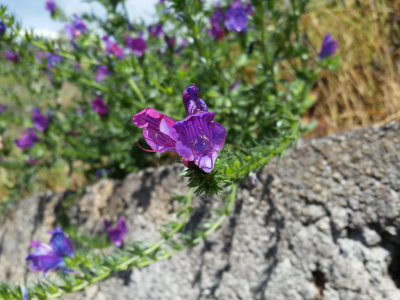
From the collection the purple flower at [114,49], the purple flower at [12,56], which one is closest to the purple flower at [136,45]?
the purple flower at [114,49]

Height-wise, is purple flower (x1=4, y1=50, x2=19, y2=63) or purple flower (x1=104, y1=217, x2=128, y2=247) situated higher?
purple flower (x1=4, y1=50, x2=19, y2=63)

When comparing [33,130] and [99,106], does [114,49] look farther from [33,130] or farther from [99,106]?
[33,130]

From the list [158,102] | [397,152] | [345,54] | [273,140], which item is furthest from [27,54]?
[345,54]

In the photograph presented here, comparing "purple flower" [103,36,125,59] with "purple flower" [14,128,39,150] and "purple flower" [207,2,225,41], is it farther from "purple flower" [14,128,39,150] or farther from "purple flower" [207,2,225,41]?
"purple flower" [14,128,39,150]

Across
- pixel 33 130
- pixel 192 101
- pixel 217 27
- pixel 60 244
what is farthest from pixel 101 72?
pixel 192 101

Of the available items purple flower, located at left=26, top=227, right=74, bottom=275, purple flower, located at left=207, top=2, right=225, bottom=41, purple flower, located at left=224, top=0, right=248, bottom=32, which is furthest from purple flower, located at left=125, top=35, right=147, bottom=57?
purple flower, located at left=26, top=227, right=74, bottom=275

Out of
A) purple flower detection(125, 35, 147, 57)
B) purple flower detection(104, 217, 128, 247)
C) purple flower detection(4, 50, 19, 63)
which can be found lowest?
purple flower detection(104, 217, 128, 247)
